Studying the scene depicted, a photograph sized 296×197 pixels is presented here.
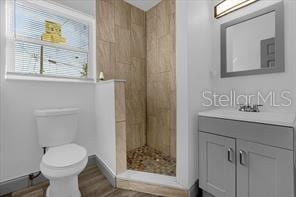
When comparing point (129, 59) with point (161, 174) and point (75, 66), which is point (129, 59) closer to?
point (75, 66)

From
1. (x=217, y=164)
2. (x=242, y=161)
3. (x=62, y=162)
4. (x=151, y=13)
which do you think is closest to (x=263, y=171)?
(x=242, y=161)

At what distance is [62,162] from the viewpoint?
1.32 meters

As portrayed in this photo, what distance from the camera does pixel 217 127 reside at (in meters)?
1.34

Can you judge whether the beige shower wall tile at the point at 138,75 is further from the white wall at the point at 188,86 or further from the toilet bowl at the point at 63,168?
the toilet bowl at the point at 63,168

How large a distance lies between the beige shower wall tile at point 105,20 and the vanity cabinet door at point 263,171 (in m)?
2.13

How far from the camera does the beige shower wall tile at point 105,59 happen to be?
221 cm

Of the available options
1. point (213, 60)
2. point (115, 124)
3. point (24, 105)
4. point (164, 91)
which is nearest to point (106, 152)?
point (115, 124)

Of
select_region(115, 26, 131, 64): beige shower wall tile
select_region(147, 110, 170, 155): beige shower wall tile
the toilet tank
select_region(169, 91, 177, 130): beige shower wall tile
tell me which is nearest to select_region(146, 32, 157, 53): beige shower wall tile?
select_region(115, 26, 131, 64): beige shower wall tile

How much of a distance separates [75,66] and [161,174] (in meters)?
1.81

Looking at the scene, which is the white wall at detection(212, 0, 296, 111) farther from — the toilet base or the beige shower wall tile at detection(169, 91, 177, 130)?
→ the toilet base

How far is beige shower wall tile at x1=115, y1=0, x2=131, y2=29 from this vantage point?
2391 millimetres

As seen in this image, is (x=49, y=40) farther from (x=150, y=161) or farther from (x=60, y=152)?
(x=150, y=161)

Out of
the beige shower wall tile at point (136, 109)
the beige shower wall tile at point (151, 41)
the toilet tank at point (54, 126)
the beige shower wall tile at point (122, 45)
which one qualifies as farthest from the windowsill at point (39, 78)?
the beige shower wall tile at point (151, 41)

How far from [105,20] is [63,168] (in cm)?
200
